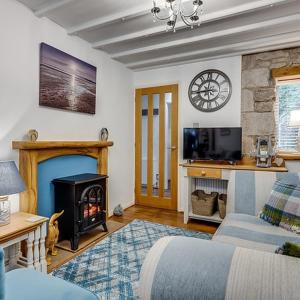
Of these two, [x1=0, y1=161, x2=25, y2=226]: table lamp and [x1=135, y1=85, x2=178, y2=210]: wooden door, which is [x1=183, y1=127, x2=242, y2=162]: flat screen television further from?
[x1=0, y1=161, x2=25, y2=226]: table lamp

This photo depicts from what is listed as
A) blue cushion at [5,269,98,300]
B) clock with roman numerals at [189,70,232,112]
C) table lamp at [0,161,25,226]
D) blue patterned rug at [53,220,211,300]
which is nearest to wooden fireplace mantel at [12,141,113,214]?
table lamp at [0,161,25,226]

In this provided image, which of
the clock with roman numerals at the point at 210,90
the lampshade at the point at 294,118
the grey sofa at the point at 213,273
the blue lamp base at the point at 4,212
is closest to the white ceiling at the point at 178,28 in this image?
the clock with roman numerals at the point at 210,90

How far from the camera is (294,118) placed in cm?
292

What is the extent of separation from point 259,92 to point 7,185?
3243mm

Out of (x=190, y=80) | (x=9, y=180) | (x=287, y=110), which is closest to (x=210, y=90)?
(x=190, y=80)

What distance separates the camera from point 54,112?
8.34ft

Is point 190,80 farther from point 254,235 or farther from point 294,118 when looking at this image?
point 254,235

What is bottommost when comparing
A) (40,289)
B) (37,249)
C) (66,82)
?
(37,249)

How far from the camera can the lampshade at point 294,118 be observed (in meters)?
2.89

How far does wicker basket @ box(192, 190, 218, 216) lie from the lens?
3.10 m

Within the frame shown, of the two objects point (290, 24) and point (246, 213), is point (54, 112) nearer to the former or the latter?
point (246, 213)

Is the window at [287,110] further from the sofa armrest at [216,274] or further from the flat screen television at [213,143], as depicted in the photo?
the sofa armrest at [216,274]

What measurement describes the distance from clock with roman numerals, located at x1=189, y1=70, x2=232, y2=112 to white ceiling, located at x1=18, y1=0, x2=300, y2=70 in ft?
0.95

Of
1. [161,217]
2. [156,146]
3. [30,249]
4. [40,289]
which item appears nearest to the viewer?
[40,289]
